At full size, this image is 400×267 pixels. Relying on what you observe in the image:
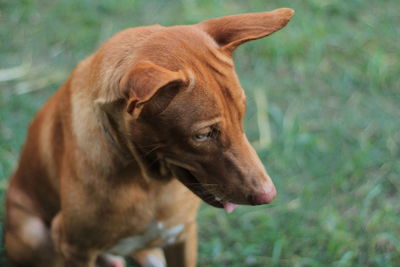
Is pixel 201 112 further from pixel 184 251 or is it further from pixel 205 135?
pixel 184 251

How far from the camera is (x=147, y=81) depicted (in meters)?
2.04

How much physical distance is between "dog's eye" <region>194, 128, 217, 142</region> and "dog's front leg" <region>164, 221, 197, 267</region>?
3.24 feet

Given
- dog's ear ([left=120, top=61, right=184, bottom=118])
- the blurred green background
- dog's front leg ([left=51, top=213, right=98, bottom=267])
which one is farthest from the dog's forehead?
A: the blurred green background

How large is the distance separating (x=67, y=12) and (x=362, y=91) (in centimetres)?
275

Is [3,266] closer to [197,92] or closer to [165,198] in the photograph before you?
[165,198]

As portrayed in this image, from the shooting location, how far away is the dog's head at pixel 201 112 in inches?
91.4

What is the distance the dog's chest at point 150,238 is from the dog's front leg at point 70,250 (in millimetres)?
126

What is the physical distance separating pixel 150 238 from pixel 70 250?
0.42 metres

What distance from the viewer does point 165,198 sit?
2.95m

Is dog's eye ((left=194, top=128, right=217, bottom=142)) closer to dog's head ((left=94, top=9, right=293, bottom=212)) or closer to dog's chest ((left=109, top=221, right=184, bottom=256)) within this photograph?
dog's head ((left=94, top=9, right=293, bottom=212))

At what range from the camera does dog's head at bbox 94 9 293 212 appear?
7.61 ft

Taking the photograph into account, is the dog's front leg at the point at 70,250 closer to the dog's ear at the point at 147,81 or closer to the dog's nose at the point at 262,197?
the dog's nose at the point at 262,197

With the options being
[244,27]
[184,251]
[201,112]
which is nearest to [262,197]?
[201,112]

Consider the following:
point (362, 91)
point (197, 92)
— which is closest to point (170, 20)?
point (362, 91)
